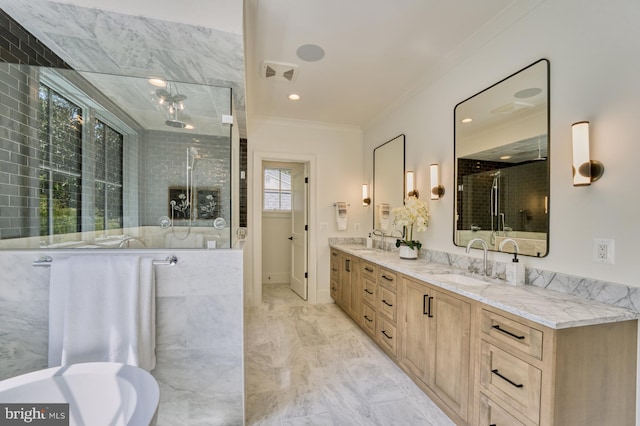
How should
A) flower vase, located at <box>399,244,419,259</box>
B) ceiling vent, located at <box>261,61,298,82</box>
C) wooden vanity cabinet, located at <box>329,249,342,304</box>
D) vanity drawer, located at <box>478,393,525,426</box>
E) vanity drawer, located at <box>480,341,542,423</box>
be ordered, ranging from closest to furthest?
1. vanity drawer, located at <box>480,341,542,423</box>
2. vanity drawer, located at <box>478,393,525,426</box>
3. ceiling vent, located at <box>261,61,298,82</box>
4. flower vase, located at <box>399,244,419,259</box>
5. wooden vanity cabinet, located at <box>329,249,342,304</box>

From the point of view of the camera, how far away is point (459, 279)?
200cm

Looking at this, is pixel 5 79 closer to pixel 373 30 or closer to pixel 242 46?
pixel 242 46

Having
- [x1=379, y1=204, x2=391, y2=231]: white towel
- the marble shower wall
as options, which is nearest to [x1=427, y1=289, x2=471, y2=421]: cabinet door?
[x1=379, y1=204, x2=391, y2=231]: white towel

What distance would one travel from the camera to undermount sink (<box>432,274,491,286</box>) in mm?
1843

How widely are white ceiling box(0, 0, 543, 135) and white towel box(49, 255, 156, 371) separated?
1.37 meters

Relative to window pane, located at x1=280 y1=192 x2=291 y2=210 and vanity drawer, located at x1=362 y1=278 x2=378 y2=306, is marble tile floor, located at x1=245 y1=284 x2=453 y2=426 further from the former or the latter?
Answer: window pane, located at x1=280 y1=192 x2=291 y2=210

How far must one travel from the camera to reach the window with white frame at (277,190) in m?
5.21

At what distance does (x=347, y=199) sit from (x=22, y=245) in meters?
3.48

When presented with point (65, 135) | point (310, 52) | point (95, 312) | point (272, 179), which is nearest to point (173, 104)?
point (65, 135)

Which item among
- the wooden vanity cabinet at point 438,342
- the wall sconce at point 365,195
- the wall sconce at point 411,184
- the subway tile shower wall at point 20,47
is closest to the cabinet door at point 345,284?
the wall sconce at point 365,195

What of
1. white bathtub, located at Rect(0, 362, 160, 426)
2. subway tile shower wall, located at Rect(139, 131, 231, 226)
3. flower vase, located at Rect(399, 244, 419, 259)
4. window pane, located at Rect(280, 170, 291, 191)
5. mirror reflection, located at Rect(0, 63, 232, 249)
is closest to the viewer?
white bathtub, located at Rect(0, 362, 160, 426)

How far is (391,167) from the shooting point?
11.5 feet

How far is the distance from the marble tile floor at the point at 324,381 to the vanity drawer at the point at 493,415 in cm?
36

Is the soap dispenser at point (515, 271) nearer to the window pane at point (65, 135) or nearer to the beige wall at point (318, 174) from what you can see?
the beige wall at point (318, 174)
